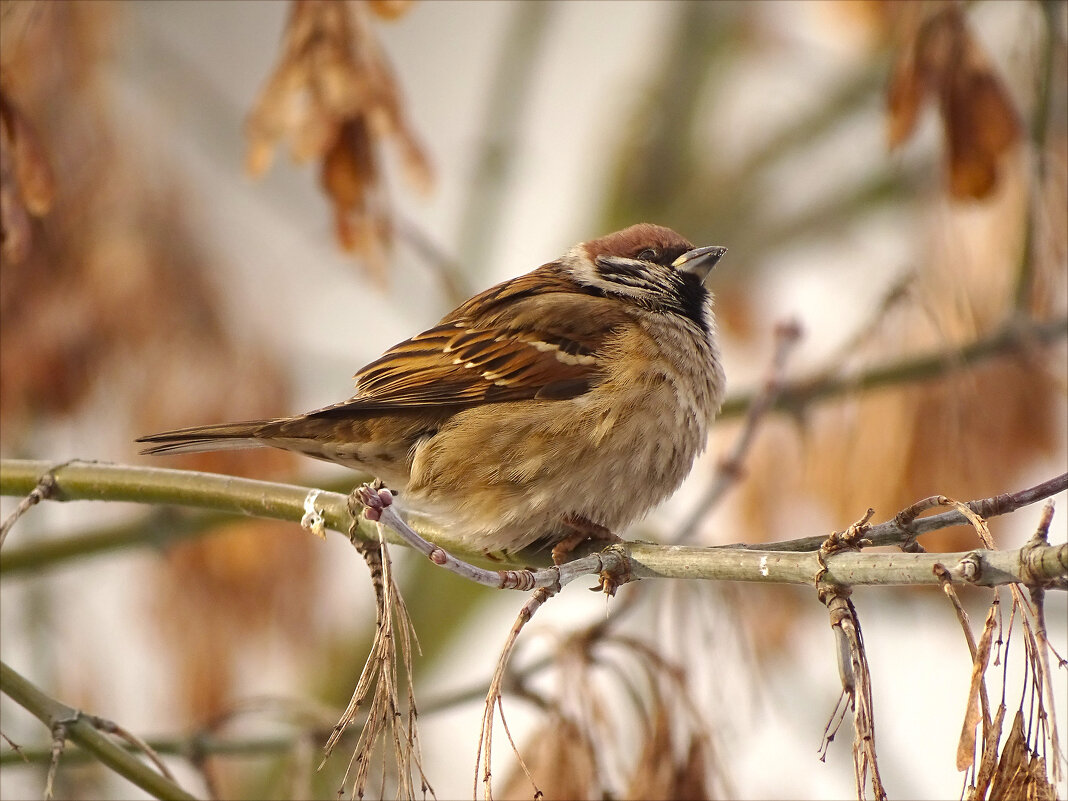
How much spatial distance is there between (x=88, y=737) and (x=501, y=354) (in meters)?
1.33

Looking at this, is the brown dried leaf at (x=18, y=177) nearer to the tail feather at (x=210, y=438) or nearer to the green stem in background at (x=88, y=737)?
the tail feather at (x=210, y=438)

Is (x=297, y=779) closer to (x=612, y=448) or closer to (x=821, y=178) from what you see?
(x=612, y=448)

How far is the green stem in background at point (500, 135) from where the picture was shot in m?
5.57

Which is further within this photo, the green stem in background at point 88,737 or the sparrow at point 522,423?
the sparrow at point 522,423

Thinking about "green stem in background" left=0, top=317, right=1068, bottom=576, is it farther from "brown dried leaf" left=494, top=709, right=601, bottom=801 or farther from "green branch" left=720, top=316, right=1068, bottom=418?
"brown dried leaf" left=494, top=709, right=601, bottom=801

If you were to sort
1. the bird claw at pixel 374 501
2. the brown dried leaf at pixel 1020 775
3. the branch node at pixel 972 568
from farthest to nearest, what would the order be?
1. the bird claw at pixel 374 501
2. the branch node at pixel 972 568
3. the brown dried leaf at pixel 1020 775

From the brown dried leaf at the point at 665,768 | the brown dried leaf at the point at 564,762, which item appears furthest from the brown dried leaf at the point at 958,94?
the brown dried leaf at the point at 564,762

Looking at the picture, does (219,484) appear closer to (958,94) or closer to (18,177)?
(18,177)

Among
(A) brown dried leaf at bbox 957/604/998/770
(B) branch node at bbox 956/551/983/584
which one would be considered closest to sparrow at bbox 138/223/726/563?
(B) branch node at bbox 956/551/983/584

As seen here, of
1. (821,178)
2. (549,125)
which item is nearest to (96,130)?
(821,178)

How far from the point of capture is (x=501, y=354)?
3.11m

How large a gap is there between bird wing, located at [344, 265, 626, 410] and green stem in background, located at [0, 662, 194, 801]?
931 mm

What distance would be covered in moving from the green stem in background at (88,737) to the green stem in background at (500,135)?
3.48 m

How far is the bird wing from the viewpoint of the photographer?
9.88ft
